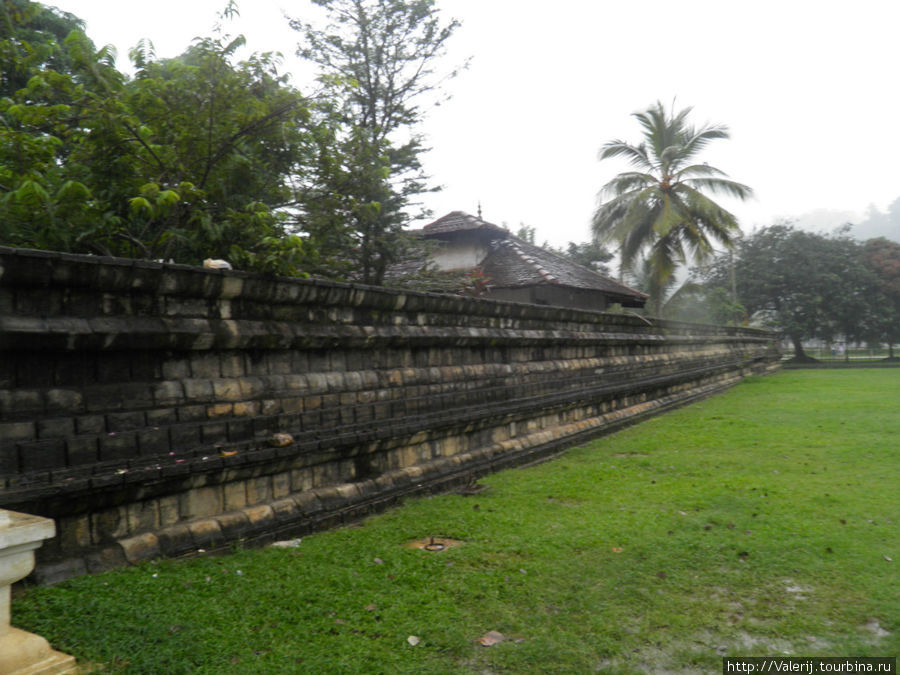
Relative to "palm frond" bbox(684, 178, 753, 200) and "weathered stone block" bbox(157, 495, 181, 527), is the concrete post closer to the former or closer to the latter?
"weathered stone block" bbox(157, 495, 181, 527)

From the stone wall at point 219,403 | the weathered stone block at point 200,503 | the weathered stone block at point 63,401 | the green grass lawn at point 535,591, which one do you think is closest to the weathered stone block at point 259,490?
the stone wall at point 219,403

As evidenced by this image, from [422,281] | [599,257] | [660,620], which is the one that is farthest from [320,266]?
[599,257]

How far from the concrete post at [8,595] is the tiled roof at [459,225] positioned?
41.0ft

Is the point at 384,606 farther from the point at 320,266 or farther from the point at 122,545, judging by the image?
the point at 320,266

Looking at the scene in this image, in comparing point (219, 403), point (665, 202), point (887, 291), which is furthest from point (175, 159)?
point (887, 291)

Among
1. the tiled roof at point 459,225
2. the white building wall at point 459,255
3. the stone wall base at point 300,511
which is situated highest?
the tiled roof at point 459,225

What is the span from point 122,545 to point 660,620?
2.51m

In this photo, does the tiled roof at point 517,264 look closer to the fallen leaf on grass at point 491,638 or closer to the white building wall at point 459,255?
the white building wall at point 459,255

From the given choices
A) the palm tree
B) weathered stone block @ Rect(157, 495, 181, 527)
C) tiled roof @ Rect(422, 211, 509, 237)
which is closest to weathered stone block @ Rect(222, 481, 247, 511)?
weathered stone block @ Rect(157, 495, 181, 527)

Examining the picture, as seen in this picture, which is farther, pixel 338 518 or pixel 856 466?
pixel 856 466

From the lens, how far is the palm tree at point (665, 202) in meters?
18.5

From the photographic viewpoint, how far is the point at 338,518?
4.02m

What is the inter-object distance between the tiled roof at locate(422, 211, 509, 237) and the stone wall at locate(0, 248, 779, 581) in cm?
828

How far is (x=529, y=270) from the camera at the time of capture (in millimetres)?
13266
